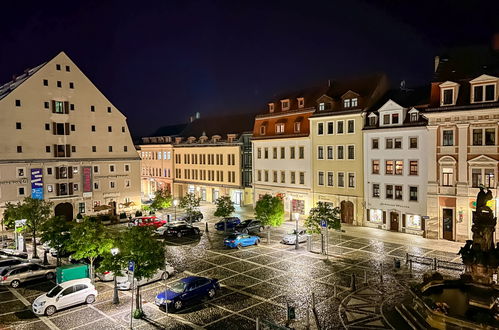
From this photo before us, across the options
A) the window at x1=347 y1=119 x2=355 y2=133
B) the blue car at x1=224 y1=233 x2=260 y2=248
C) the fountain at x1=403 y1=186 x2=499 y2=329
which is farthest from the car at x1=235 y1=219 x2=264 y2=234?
the fountain at x1=403 y1=186 x2=499 y2=329

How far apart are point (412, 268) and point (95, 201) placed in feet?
154

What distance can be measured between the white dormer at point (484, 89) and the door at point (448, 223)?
1172cm

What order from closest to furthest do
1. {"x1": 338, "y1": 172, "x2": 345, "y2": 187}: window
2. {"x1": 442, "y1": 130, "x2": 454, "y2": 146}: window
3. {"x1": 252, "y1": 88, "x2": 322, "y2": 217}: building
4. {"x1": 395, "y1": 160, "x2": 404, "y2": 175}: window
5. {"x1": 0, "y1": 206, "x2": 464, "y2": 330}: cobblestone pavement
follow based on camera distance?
1. {"x1": 0, "y1": 206, "x2": 464, "y2": 330}: cobblestone pavement
2. {"x1": 442, "y1": 130, "x2": 454, "y2": 146}: window
3. {"x1": 395, "y1": 160, "x2": 404, "y2": 175}: window
4. {"x1": 338, "y1": 172, "x2": 345, "y2": 187}: window
5. {"x1": 252, "y1": 88, "x2": 322, "y2": 217}: building

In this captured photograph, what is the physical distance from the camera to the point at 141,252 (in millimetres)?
22250

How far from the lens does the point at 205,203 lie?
75250 mm

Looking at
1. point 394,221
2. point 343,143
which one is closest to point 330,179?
point 343,143

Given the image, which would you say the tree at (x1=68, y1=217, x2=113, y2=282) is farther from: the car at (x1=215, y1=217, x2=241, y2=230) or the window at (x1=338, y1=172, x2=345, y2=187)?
the window at (x1=338, y1=172, x2=345, y2=187)

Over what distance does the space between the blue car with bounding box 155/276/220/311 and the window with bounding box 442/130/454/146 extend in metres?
29.5

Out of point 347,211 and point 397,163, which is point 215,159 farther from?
point 397,163

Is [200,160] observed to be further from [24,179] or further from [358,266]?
[358,266]

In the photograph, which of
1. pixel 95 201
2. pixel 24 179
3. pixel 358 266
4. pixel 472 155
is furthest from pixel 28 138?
pixel 472 155

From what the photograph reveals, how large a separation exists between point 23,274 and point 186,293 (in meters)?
14.6

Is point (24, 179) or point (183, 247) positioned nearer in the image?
point (183, 247)

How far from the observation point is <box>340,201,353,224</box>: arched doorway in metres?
50.9
